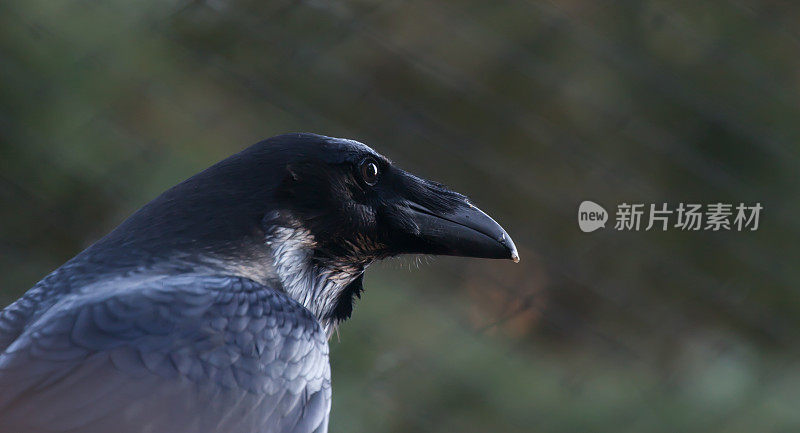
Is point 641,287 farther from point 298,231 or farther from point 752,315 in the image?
point 298,231

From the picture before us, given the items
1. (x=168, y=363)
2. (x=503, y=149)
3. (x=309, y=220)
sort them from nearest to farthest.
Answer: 1. (x=168, y=363)
2. (x=309, y=220)
3. (x=503, y=149)

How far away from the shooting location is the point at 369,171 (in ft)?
2.99

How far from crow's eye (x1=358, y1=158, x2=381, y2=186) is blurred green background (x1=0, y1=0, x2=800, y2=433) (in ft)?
1.78

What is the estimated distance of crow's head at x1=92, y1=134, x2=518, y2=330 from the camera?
83cm

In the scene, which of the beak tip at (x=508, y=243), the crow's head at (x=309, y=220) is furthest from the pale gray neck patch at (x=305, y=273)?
the beak tip at (x=508, y=243)

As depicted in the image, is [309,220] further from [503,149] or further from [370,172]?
[503,149]

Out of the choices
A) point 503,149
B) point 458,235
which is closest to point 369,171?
point 458,235

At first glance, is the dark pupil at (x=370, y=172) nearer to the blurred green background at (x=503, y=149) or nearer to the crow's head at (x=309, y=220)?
the crow's head at (x=309, y=220)

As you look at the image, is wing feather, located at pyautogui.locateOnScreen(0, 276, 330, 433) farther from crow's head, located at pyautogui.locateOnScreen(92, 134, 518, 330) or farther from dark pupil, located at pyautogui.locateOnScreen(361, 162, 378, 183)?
dark pupil, located at pyautogui.locateOnScreen(361, 162, 378, 183)

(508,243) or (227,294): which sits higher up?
(508,243)

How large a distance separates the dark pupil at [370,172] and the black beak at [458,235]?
4 cm

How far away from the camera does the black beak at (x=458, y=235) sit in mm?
918

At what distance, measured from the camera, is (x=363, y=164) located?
90cm

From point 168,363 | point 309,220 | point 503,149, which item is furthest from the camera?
point 503,149
